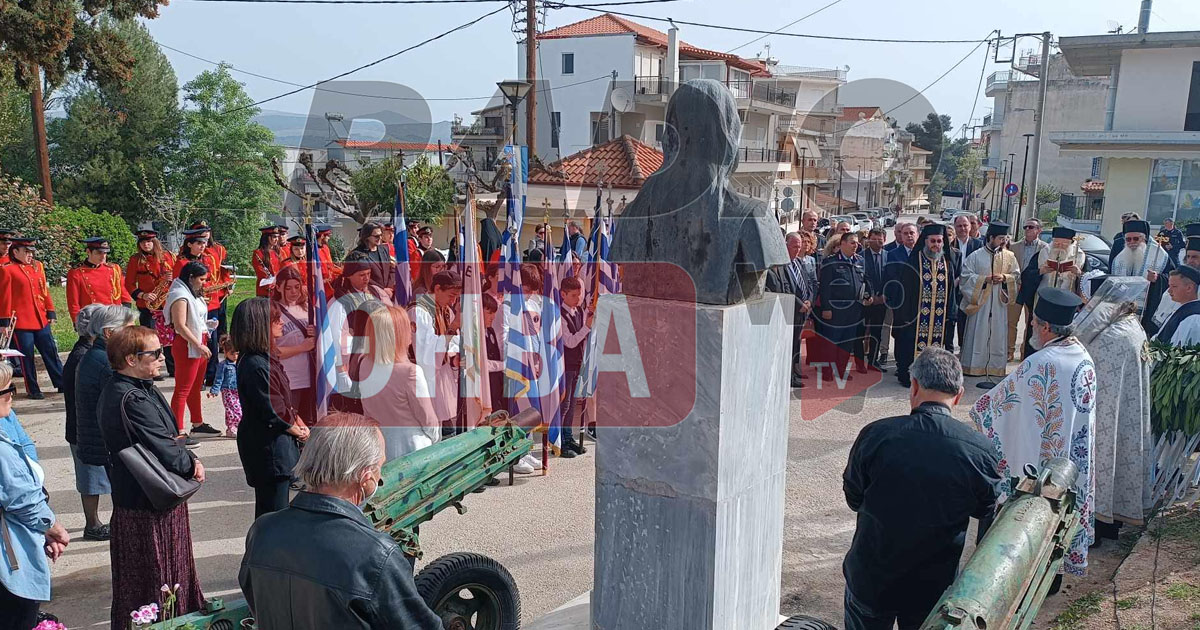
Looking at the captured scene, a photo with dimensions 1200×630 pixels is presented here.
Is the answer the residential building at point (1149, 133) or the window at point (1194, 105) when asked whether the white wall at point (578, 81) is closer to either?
the residential building at point (1149, 133)

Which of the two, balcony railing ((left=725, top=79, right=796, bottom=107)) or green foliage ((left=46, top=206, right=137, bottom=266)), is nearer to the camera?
green foliage ((left=46, top=206, right=137, bottom=266))

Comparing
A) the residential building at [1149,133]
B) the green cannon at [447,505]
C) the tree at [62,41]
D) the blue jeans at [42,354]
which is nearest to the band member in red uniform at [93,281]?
the blue jeans at [42,354]

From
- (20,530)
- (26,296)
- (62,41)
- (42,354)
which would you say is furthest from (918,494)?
(62,41)

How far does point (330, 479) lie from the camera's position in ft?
7.45

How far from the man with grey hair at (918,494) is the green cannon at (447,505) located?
1.65 m

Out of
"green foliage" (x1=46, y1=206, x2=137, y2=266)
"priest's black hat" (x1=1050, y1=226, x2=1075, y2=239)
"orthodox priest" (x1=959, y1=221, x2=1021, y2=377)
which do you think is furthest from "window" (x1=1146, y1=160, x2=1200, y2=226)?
"green foliage" (x1=46, y1=206, x2=137, y2=266)

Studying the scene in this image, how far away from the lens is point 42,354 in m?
8.84

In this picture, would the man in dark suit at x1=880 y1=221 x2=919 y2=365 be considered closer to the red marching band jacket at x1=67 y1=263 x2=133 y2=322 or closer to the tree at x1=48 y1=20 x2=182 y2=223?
the red marching band jacket at x1=67 y1=263 x2=133 y2=322

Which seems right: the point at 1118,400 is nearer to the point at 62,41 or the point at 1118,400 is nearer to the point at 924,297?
the point at 924,297

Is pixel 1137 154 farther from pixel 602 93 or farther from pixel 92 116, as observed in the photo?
pixel 92 116

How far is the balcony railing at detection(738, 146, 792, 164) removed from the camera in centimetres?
4016

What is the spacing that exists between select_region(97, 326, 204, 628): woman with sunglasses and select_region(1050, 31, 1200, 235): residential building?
90.8 ft

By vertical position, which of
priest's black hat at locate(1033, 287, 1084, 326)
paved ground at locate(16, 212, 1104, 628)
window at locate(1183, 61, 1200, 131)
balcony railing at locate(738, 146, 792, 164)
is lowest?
paved ground at locate(16, 212, 1104, 628)

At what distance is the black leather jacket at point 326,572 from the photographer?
7.02ft
